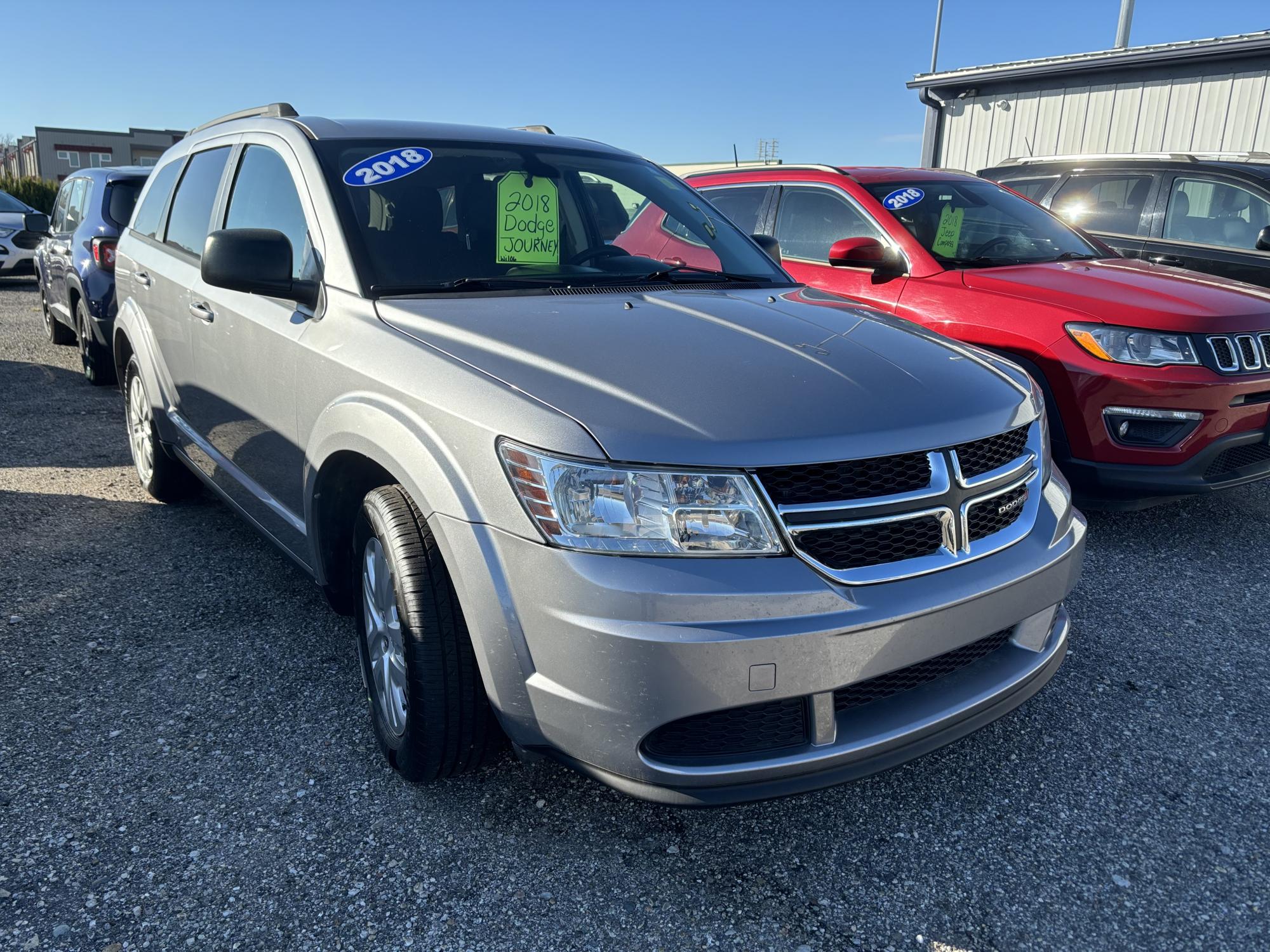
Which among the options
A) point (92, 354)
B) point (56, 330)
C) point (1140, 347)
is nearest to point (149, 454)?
point (92, 354)

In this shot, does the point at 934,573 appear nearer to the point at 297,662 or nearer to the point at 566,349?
the point at 566,349

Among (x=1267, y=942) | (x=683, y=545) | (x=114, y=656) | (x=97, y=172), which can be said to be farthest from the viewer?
(x=97, y=172)

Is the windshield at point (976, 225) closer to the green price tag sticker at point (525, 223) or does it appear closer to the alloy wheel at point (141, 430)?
the green price tag sticker at point (525, 223)

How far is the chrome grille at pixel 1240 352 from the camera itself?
157 inches

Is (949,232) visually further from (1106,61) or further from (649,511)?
(1106,61)

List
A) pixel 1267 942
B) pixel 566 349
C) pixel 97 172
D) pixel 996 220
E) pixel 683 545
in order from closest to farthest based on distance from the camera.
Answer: pixel 683 545 < pixel 1267 942 < pixel 566 349 < pixel 996 220 < pixel 97 172

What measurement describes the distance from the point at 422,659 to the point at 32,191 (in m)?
30.5

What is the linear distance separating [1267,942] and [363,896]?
6.24 feet

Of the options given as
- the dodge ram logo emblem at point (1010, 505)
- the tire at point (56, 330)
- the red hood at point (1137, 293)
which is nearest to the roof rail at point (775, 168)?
the red hood at point (1137, 293)

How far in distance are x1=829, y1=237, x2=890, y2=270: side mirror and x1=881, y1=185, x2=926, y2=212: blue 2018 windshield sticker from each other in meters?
0.43

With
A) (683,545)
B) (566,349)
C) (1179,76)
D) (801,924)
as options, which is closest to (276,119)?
(566,349)

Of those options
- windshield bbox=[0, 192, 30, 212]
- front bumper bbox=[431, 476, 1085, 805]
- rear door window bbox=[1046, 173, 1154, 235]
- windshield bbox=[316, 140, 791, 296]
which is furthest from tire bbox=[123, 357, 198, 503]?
windshield bbox=[0, 192, 30, 212]

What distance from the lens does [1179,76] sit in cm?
1261

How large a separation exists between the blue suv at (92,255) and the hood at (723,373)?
5700 mm
